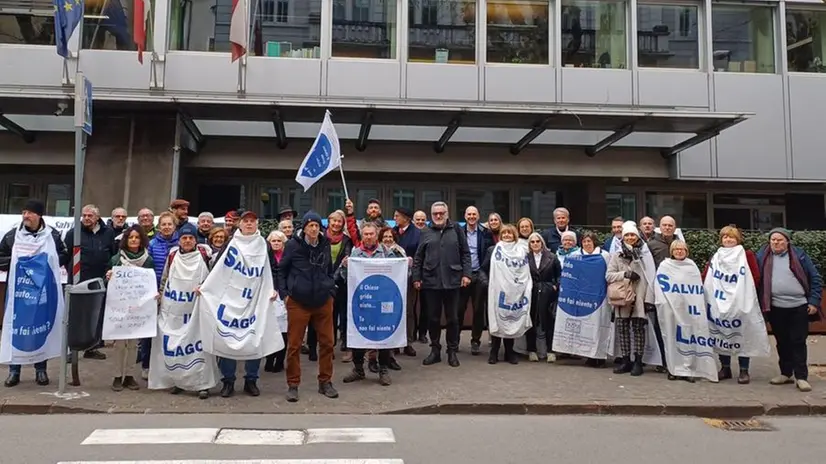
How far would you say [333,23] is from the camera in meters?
15.5

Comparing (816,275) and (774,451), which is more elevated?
(816,275)

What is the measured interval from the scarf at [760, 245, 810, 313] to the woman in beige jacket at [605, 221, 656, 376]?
1.23 metres

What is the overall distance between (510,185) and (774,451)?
11957mm

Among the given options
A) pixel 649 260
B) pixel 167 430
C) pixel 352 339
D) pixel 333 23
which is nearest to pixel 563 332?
pixel 649 260

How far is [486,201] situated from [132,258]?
36.7ft

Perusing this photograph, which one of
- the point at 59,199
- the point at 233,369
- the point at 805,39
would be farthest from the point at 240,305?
the point at 805,39

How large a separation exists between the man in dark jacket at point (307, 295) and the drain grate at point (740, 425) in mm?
3861

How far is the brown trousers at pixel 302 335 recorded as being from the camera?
6660 mm

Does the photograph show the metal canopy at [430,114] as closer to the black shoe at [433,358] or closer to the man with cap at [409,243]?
the man with cap at [409,243]

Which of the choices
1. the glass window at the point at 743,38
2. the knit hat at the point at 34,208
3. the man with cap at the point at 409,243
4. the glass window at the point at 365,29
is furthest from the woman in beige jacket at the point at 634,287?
the glass window at the point at 743,38

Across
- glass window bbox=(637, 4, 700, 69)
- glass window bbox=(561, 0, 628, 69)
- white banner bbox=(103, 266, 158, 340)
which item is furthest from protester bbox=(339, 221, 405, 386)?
glass window bbox=(637, 4, 700, 69)

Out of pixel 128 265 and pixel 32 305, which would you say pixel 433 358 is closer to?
pixel 128 265

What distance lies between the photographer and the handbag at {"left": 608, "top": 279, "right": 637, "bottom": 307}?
7.82 m

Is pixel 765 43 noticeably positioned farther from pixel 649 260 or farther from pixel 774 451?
pixel 774 451
